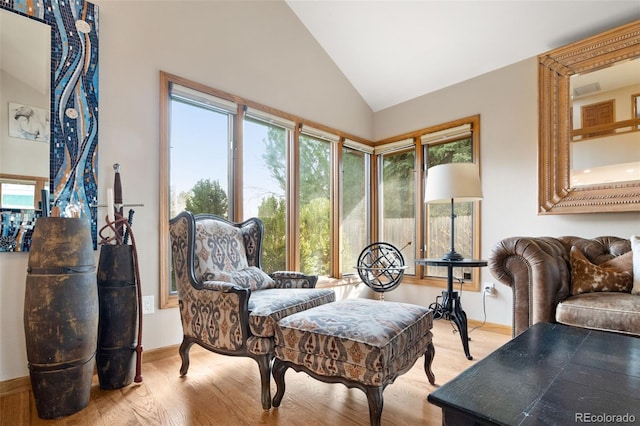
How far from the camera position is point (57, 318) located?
1.50 m

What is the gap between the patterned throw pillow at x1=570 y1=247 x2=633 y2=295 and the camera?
1984 mm

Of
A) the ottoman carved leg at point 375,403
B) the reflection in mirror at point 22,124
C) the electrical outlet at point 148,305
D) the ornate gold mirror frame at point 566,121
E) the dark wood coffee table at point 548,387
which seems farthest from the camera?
the ornate gold mirror frame at point 566,121

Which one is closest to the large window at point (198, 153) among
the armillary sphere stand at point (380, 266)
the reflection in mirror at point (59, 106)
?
the reflection in mirror at point (59, 106)

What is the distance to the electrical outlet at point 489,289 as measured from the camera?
309 cm

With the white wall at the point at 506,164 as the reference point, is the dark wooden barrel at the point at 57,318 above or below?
below

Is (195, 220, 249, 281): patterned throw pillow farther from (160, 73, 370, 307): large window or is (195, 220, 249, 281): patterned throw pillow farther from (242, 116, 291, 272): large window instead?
(242, 116, 291, 272): large window

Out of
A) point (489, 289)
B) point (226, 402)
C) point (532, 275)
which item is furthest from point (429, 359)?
point (489, 289)

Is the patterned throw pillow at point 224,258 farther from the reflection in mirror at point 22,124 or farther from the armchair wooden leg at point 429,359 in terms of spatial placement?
the armchair wooden leg at point 429,359

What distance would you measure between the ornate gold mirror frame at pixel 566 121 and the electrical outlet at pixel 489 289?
2.66ft

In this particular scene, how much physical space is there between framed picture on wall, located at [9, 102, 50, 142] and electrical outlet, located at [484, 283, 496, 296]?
11.7 ft

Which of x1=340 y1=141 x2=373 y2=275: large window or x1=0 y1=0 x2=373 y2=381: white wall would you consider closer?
x1=0 y1=0 x2=373 y2=381: white wall

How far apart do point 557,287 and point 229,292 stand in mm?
1913

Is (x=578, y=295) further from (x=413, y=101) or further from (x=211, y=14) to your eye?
(x=211, y=14)

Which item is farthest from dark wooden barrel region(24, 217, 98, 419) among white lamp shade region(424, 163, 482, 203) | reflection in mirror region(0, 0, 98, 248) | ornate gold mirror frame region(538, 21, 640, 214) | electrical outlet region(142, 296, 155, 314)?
ornate gold mirror frame region(538, 21, 640, 214)
